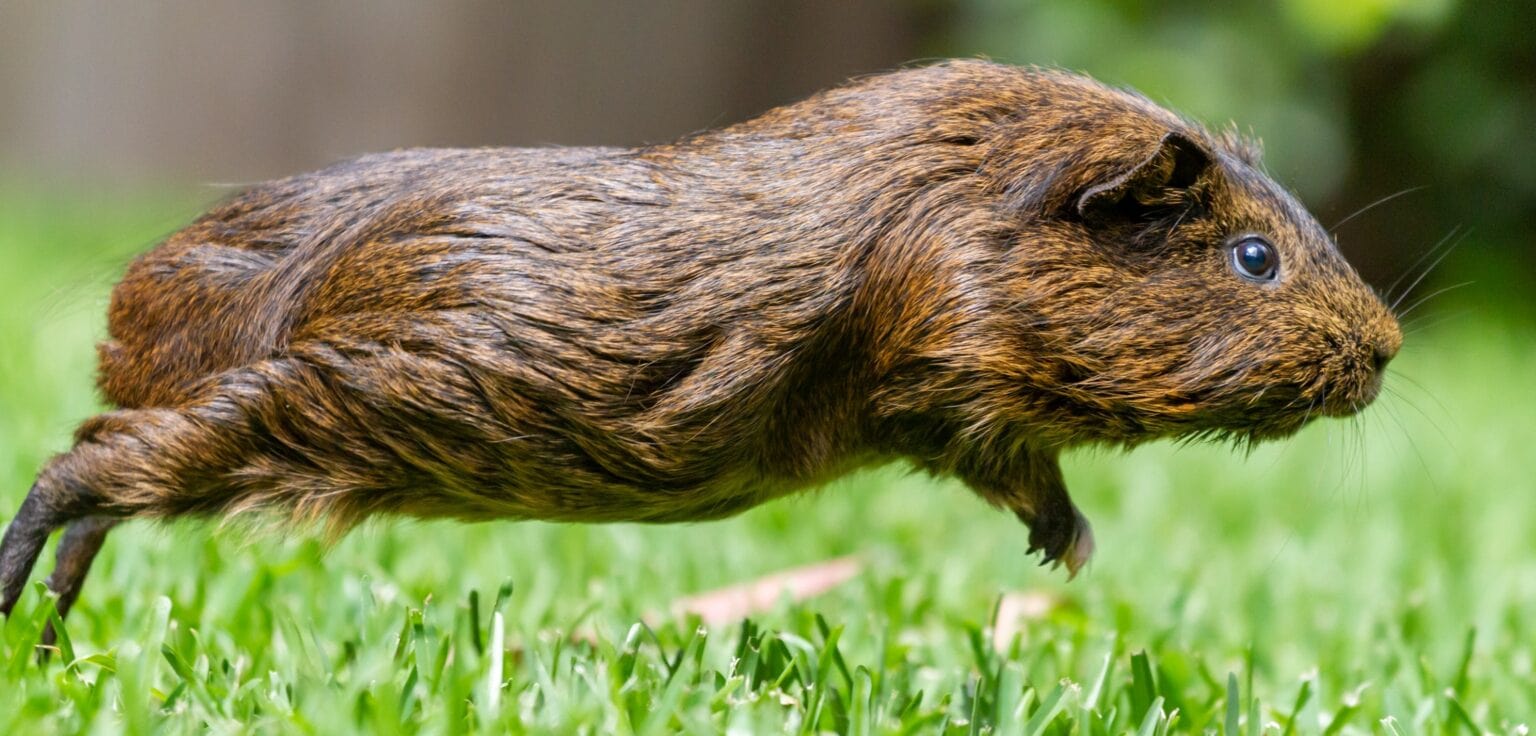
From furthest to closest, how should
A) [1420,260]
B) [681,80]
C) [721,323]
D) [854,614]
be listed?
[681,80]
[1420,260]
[854,614]
[721,323]

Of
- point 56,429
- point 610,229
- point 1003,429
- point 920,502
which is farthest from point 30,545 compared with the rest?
point 920,502

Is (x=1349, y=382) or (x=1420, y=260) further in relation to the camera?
(x=1420, y=260)

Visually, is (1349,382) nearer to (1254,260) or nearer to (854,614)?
(1254,260)

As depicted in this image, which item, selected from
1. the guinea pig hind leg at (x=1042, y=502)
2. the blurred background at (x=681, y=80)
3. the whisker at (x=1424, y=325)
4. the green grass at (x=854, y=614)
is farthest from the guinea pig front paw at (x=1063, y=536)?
the blurred background at (x=681, y=80)

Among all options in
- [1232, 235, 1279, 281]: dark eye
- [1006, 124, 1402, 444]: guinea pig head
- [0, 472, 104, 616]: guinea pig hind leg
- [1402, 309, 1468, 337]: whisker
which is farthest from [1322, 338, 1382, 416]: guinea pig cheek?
[0, 472, 104, 616]: guinea pig hind leg

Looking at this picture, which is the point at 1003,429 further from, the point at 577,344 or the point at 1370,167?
the point at 1370,167

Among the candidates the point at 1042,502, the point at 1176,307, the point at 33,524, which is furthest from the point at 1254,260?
the point at 33,524

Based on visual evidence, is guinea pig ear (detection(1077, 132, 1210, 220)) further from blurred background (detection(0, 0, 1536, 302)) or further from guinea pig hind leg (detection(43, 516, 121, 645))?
blurred background (detection(0, 0, 1536, 302))
